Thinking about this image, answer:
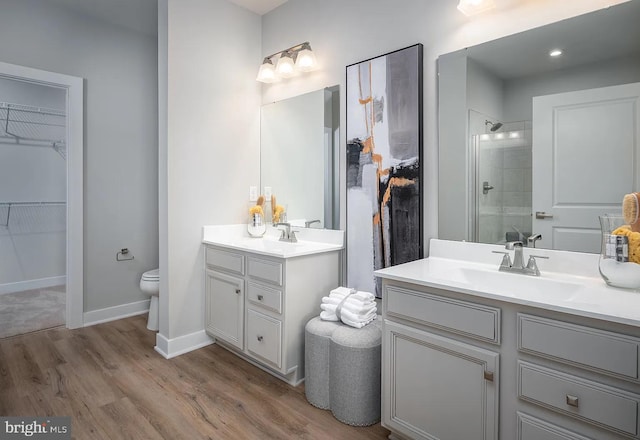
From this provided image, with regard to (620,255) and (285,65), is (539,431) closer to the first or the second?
(620,255)

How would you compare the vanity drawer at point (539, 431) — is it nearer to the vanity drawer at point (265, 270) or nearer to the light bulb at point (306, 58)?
the vanity drawer at point (265, 270)

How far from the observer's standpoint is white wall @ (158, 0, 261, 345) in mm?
2504

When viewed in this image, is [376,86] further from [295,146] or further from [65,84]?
[65,84]

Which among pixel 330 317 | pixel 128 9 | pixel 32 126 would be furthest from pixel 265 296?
pixel 32 126

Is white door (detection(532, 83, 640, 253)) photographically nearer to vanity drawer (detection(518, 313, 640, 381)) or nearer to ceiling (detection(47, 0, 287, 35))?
vanity drawer (detection(518, 313, 640, 381))

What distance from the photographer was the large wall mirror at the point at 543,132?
4.61 feet

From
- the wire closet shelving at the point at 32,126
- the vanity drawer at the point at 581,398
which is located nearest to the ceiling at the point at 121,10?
the wire closet shelving at the point at 32,126

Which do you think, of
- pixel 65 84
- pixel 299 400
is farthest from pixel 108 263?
pixel 299 400

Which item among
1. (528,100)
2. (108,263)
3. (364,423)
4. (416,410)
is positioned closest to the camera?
(416,410)

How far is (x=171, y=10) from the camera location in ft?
8.02

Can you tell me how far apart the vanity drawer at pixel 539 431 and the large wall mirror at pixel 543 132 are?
76cm

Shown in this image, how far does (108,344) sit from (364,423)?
211 centimetres

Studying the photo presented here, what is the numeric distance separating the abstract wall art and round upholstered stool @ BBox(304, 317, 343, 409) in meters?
0.46

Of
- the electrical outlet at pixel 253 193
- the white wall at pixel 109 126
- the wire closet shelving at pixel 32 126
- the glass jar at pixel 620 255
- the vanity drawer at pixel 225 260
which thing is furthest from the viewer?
the wire closet shelving at pixel 32 126
